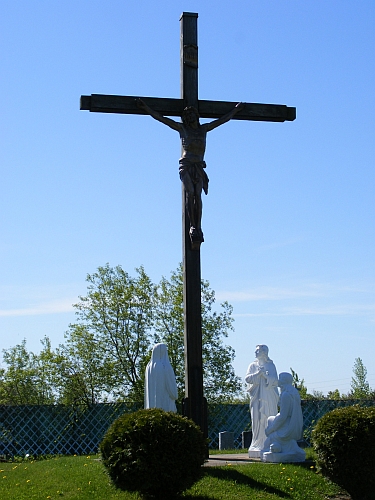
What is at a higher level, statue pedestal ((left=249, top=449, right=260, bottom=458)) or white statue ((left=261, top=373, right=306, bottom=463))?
white statue ((left=261, top=373, right=306, bottom=463))

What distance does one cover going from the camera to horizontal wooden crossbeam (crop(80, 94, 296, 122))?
12.1 meters

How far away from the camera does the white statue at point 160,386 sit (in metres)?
12.6

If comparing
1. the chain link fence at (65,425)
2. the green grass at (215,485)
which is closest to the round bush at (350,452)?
the green grass at (215,485)

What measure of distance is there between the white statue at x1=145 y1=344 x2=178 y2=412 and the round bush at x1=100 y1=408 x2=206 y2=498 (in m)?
2.59

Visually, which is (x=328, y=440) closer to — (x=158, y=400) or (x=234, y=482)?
(x=234, y=482)

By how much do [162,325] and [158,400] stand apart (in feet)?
44.6

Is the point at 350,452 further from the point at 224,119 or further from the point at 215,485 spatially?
the point at 224,119

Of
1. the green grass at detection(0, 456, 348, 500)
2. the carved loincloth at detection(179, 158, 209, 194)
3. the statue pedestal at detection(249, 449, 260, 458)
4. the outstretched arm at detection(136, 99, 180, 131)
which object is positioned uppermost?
the outstretched arm at detection(136, 99, 180, 131)

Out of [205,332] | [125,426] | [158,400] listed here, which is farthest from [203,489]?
[205,332]

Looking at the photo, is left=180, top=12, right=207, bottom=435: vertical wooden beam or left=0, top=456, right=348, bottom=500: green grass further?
left=180, top=12, right=207, bottom=435: vertical wooden beam

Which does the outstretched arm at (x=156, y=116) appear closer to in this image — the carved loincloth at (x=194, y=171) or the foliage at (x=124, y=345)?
the carved loincloth at (x=194, y=171)

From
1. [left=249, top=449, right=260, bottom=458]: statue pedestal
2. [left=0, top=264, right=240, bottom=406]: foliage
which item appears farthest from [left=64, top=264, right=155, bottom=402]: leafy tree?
[left=249, top=449, right=260, bottom=458]: statue pedestal

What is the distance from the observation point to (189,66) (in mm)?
12672

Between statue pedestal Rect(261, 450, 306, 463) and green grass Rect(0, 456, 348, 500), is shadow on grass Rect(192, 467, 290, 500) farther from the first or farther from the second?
statue pedestal Rect(261, 450, 306, 463)
